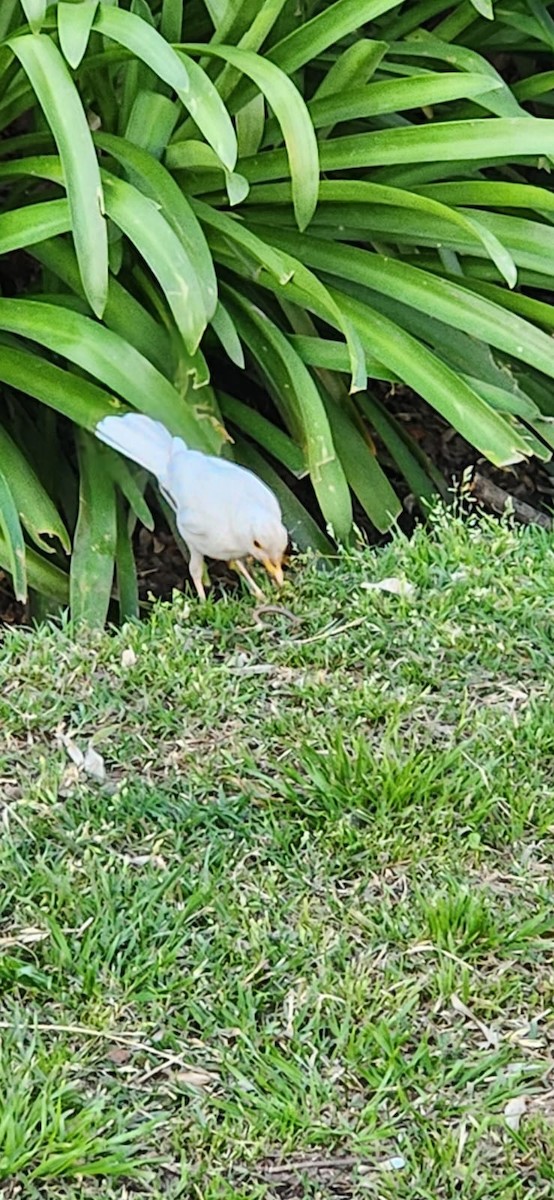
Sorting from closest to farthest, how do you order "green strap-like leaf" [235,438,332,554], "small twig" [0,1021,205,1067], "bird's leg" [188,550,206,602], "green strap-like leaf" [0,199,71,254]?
"small twig" [0,1021,205,1067], "bird's leg" [188,550,206,602], "green strap-like leaf" [0,199,71,254], "green strap-like leaf" [235,438,332,554]

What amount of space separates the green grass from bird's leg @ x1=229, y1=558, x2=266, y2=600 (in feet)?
0.17

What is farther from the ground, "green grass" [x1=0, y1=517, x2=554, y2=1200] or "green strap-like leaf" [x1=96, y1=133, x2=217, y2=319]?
"green strap-like leaf" [x1=96, y1=133, x2=217, y2=319]

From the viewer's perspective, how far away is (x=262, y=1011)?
1.92 m

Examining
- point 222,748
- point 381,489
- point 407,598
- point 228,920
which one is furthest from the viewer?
point 381,489

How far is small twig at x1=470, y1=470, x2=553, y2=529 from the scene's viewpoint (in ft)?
11.4

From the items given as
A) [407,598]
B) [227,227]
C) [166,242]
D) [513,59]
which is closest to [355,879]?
[407,598]

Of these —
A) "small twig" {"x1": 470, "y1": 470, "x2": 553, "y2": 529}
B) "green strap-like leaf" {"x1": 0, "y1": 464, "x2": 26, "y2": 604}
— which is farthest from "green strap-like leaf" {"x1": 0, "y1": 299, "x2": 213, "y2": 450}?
"small twig" {"x1": 470, "y1": 470, "x2": 553, "y2": 529}

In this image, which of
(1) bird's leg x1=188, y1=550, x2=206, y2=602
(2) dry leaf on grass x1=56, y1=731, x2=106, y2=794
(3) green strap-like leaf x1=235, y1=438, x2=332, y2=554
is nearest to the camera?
(2) dry leaf on grass x1=56, y1=731, x2=106, y2=794

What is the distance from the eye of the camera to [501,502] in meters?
3.56

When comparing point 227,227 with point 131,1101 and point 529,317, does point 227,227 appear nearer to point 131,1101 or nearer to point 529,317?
point 529,317

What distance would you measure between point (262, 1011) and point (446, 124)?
7.52 feet

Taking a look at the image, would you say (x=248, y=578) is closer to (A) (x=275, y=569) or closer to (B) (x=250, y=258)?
(A) (x=275, y=569)

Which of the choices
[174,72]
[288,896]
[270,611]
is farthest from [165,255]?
[288,896]

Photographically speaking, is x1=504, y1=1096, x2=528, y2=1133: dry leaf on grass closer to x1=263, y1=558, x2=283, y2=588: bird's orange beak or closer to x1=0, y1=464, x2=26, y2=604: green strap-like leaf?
x1=263, y1=558, x2=283, y2=588: bird's orange beak
